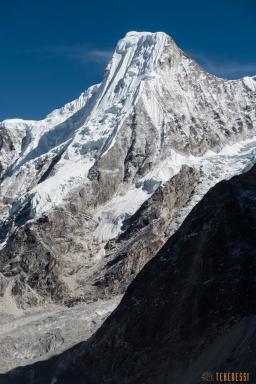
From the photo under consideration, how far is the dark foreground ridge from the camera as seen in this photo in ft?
227

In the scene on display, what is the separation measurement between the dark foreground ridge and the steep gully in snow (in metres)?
19.7

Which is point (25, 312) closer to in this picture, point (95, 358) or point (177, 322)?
point (95, 358)

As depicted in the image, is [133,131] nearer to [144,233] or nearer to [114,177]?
[114,177]

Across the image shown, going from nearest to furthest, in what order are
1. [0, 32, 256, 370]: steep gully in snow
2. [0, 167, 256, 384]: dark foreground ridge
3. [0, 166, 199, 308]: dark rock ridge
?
[0, 167, 256, 384]: dark foreground ridge < [0, 166, 199, 308]: dark rock ridge < [0, 32, 256, 370]: steep gully in snow

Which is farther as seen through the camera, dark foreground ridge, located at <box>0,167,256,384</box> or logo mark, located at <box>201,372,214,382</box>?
dark foreground ridge, located at <box>0,167,256,384</box>

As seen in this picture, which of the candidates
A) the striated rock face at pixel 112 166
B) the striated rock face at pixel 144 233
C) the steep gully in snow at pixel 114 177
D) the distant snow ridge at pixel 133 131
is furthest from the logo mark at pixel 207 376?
the distant snow ridge at pixel 133 131

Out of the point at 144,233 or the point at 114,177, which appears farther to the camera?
the point at 114,177

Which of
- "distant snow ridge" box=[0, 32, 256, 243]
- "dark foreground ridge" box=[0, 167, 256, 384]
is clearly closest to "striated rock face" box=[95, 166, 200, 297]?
"distant snow ridge" box=[0, 32, 256, 243]

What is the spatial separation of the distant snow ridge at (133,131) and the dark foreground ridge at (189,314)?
188 feet

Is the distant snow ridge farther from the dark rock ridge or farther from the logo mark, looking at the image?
the logo mark

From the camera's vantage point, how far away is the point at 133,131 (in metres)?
164

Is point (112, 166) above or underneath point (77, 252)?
above

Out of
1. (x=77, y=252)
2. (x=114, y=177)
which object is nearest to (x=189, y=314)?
(x=77, y=252)

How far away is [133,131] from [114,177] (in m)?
12.5
